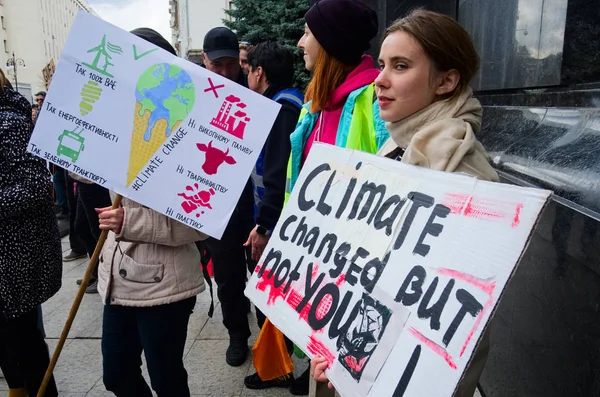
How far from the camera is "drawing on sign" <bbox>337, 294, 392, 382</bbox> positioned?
4.01 ft

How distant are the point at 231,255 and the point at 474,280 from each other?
2669mm

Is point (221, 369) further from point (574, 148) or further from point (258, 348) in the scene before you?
point (574, 148)

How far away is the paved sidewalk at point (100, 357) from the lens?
10.7 feet

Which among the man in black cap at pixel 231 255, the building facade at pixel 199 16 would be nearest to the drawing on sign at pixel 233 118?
the man in black cap at pixel 231 255

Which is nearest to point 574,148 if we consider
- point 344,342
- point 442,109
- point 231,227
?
point 442,109

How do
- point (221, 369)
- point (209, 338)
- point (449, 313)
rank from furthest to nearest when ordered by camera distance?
1. point (209, 338)
2. point (221, 369)
3. point (449, 313)

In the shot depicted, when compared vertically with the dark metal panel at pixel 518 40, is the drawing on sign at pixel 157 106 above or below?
below

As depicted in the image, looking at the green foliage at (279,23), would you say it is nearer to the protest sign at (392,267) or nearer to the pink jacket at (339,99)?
the pink jacket at (339,99)

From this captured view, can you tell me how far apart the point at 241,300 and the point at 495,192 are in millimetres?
2763

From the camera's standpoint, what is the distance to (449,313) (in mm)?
1085

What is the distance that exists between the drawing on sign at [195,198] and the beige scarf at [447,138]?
878 mm

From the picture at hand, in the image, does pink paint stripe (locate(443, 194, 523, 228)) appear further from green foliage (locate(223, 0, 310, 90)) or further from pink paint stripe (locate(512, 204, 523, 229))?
green foliage (locate(223, 0, 310, 90))

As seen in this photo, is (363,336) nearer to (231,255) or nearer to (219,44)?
(231,255)

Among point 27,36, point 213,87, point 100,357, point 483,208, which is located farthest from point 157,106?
point 27,36
